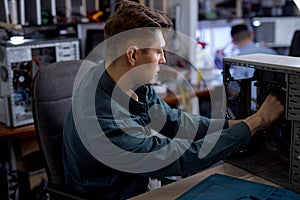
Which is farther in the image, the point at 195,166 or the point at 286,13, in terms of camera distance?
the point at 286,13

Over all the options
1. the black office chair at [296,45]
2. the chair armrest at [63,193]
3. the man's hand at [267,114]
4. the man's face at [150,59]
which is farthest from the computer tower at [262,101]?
the black office chair at [296,45]

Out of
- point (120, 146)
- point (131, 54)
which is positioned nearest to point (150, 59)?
point (131, 54)

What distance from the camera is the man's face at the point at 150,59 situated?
4.23ft

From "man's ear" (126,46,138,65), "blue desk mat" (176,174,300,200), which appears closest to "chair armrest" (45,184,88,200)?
"blue desk mat" (176,174,300,200)

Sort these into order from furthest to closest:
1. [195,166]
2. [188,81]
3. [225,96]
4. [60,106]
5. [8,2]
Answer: [188,81], [8,2], [60,106], [225,96], [195,166]

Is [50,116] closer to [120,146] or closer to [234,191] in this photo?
[120,146]

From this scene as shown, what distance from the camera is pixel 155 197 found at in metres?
1.28

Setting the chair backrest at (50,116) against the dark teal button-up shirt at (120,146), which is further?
the chair backrest at (50,116)

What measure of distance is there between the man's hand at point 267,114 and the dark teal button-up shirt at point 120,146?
0.05m

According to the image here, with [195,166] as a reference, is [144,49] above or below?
above

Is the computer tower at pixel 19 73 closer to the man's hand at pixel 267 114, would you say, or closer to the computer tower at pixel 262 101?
the computer tower at pixel 262 101

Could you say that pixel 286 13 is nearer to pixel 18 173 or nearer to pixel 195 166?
pixel 18 173

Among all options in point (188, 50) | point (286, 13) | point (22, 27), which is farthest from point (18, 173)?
point (286, 13)

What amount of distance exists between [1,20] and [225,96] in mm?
1543
